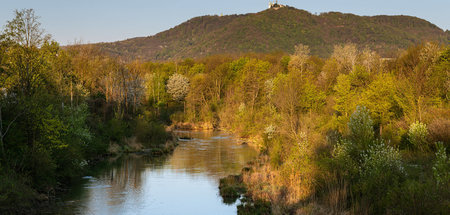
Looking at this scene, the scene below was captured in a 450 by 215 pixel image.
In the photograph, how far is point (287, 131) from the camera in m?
38.7

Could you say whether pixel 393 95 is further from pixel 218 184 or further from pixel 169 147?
pixel 169 147

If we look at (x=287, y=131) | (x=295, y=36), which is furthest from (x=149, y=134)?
(x=295, y=36)

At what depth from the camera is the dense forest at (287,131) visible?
19.4m

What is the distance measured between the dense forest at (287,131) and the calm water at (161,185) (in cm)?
210

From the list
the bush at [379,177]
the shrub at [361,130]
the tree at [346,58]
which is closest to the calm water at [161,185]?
the shrub at [361,130]

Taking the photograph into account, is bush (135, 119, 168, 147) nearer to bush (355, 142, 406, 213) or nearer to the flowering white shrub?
bush (355, 142, 406, 213)

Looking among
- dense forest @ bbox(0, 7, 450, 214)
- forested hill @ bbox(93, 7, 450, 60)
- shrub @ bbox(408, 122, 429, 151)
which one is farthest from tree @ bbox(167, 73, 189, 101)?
shrub @ bbox(408, 122, 429, 151)

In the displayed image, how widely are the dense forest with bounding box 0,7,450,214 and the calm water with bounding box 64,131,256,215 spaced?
2099 mm

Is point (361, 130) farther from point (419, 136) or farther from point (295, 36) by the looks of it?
point (295, 36)

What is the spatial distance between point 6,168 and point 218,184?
14.9 meters

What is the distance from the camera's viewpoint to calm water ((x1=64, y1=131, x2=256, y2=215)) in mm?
25125

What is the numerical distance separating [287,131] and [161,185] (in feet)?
43.7

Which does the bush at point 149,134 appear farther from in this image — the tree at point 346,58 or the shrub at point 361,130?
the tree at point 346,58

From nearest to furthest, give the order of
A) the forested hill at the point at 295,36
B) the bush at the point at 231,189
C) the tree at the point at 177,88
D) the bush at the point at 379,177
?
the bush at the point at 379,177 → the bush at the point at 231,189 → the tree at the point at 177,88 → the forested hill at the point at 295,36
